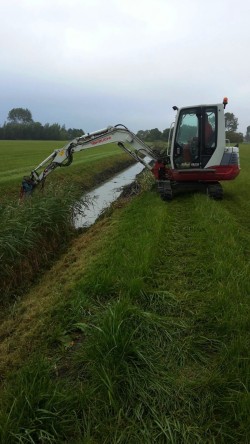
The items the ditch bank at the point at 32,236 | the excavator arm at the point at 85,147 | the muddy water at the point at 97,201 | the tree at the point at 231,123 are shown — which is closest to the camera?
the ditch bank at the point at 32,236

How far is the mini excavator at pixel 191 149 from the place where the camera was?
1080cm

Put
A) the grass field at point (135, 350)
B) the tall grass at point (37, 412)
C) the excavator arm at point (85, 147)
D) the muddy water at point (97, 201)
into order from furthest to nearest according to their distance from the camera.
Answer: the muddy water at point (97, 201) < the excavator arm at point (85, 147) < the grass field at point (135, 350) < the tall grass at point (37, 412)

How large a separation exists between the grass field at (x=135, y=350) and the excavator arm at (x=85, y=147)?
4922 millimetres

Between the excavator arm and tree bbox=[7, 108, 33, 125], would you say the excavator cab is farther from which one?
tree bbox=[7, 108, 33, 125]

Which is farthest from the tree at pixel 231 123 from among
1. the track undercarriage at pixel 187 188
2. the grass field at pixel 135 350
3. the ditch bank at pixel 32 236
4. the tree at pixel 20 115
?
the tree at pixel 20 115

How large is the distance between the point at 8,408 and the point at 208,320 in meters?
2.12

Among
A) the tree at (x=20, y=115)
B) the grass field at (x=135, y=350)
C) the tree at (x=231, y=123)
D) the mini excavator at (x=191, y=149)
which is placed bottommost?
the grass field at (x=135, y=350)

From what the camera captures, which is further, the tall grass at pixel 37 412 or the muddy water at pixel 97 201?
the muddy water at pixel 97 201

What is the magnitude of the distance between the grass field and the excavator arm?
194 inches

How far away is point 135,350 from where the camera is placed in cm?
324

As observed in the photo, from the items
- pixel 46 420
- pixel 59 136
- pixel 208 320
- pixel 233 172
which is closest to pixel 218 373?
pixel 208 320

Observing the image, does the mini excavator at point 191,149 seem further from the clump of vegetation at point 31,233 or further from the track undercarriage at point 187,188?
the clump of vegetation at point 31,233

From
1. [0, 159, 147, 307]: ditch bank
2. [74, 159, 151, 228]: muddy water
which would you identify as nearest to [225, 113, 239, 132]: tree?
[74, 159, 151, 228]: muddy water

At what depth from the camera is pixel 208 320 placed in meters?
3.92
